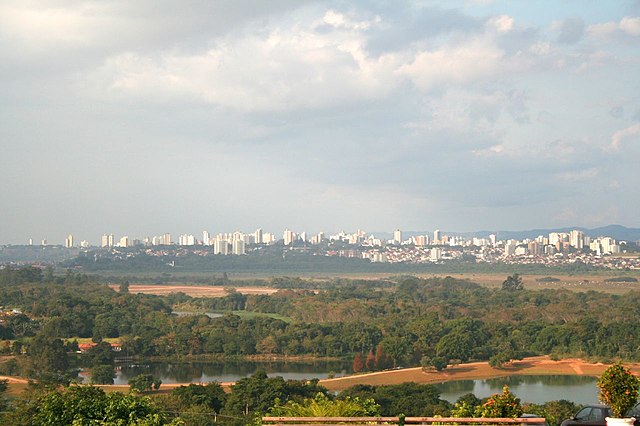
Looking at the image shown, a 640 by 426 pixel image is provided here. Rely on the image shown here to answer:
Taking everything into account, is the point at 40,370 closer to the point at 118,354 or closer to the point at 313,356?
the point at 118,354

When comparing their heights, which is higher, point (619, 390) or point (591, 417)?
point (619, 390)

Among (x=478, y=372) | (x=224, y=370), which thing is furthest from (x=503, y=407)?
(x=224, y=370)

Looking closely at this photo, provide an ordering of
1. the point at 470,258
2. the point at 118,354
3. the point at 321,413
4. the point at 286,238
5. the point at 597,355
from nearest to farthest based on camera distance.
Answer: the point at 321,413, the point at 597,355, the point at 118,354, the point at 470,258, the point at 286,238

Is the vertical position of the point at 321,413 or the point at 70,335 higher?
the point at 321,413

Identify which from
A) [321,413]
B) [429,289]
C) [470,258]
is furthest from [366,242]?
[321,413]

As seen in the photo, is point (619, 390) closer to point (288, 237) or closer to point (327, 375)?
point (327, 375)

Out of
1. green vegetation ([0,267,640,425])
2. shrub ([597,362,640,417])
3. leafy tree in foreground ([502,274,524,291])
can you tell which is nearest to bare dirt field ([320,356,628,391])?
green vegetation ([0,267,640,425])

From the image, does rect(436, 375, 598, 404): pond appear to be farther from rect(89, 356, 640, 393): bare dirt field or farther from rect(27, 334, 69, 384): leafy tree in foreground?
rect(27, 334, 69, 384): leafy tree in foreground
